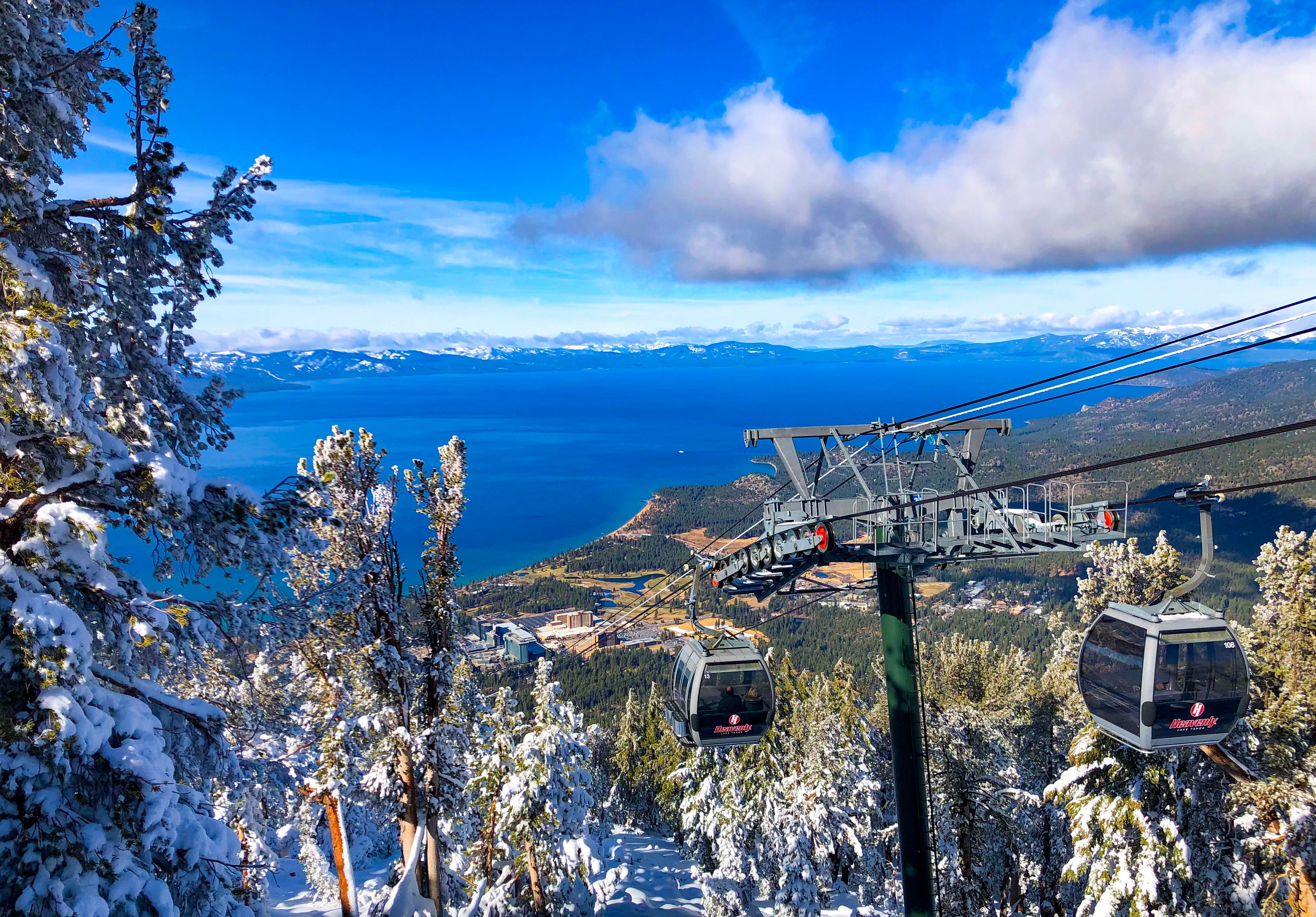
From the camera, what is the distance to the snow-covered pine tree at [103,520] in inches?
157

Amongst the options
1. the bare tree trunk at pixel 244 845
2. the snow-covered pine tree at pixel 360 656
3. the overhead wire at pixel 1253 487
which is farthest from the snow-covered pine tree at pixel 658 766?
the overhead wire at pixel 1253 487

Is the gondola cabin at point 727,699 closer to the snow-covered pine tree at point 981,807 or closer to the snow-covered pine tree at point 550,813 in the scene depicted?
the snow-covered pine tree at point 550,813

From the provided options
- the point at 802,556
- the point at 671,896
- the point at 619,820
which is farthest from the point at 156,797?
the point at 619,820

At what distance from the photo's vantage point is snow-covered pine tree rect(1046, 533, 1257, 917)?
11625 millimetres

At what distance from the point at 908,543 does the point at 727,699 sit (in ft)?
9.98

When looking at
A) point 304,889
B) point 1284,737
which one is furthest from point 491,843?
point 1284,737

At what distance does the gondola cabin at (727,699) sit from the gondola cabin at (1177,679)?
3944 millimetres

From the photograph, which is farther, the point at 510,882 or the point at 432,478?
the point at 510,882

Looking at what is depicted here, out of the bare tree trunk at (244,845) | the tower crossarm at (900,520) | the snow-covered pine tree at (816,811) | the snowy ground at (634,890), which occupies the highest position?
the tower crossarm at (900,520)

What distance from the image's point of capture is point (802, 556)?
8.16 m

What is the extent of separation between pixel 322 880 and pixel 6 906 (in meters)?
18.4

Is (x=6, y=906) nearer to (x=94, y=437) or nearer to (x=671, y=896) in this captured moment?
(x=94, y=437)

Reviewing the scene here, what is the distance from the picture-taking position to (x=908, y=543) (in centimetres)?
786

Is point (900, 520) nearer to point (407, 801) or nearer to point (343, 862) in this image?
point (407, 801)
